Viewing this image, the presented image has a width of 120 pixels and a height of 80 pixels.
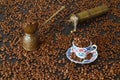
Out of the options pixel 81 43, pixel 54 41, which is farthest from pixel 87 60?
pixel 54 41

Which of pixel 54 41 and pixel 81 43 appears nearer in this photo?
pixel 81 43

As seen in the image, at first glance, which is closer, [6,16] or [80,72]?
[80,72]

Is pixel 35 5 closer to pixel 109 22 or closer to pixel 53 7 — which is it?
pixel 53 7

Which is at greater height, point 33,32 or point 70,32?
point 33,32

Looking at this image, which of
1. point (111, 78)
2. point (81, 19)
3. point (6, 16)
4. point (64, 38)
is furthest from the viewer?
point (6, 16)

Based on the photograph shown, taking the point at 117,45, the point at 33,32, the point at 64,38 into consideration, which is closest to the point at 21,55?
the point at 33,32

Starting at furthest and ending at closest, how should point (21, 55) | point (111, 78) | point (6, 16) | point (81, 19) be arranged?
point (6, 16) → point (81, 19) → point (21, 55) → point (111, 78)

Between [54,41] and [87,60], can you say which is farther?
[54,41]

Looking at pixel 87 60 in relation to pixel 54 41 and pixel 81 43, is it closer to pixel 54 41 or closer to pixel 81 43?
pixel 81 43

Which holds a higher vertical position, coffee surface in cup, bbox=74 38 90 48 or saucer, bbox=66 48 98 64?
coffee surface in cup, bbox=74 38 90 48

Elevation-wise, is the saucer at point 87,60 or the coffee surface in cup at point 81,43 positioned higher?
the coffee surface in cup at point 81,43

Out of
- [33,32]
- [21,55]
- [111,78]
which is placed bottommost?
[111,78]
